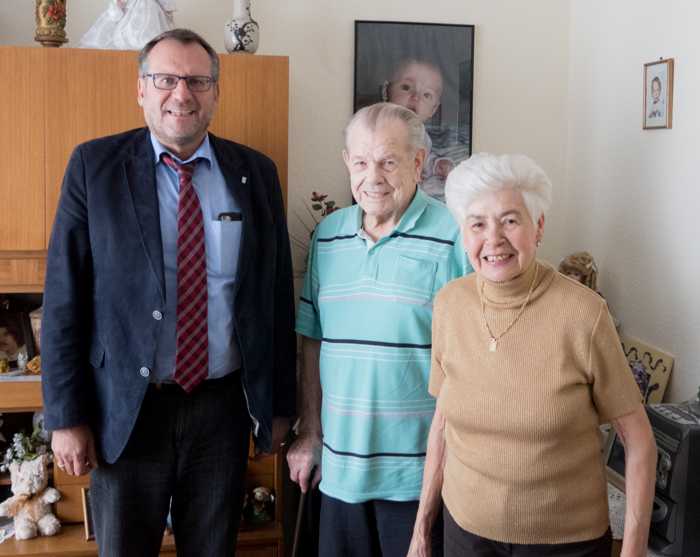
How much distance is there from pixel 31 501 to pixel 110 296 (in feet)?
3.32

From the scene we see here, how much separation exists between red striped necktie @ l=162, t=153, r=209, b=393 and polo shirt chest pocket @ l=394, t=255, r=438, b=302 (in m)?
0.45

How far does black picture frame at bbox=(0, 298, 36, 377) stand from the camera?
2.59 m

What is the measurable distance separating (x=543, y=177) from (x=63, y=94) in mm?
1447

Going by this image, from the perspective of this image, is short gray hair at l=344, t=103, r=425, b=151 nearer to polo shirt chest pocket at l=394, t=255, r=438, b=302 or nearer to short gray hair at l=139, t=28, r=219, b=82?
polo shirt chest pocket at l=394, t=255, r=438, b=302

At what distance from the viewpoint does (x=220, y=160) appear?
1.98m

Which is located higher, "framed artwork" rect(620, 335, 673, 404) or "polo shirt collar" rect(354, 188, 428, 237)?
"polo shirt collar" rect(354, 188, 428, 237)

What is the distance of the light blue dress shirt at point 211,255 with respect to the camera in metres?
1.86

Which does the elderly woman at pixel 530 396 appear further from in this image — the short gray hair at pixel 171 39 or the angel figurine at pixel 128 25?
the angel figurine at pixel 128 25

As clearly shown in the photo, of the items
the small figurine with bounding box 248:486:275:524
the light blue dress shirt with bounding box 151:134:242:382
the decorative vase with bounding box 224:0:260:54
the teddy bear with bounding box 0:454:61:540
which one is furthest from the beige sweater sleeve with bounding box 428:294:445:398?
the teddy bear with bounding box 0:454:61:540

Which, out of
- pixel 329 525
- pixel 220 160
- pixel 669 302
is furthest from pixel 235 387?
pixel 669 302

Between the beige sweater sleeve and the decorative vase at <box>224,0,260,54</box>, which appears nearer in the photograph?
the beige sweater sleeve

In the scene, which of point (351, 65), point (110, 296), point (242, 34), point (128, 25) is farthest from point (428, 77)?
point (110, 296)

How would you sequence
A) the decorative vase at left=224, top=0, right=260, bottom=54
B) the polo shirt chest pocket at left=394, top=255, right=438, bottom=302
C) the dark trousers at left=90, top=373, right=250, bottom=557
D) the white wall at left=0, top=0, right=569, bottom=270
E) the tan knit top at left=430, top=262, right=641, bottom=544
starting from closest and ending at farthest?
the tan knit top at left=430, top=262, right=641, bottom=544 → the polo shirt chest pocket at left=394, top=255, right=438, bottom=302 → the dark trousers at left=90, top=373, right=250, bottom=557 → the decorative vase at left=224, top=0, right=260, bottom=54 → the white wall at left=0, top=0, right=569, bottom=270

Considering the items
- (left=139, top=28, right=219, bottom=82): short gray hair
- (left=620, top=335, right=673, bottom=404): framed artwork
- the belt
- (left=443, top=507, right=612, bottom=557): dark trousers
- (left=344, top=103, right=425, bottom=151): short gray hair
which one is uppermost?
(left=139, top=28, right=219, bottom=82): short gray hair
